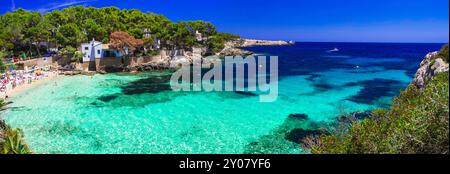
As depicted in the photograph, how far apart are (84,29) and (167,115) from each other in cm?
3645

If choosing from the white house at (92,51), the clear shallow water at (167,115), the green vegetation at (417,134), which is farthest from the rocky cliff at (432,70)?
the white house at (92,51)

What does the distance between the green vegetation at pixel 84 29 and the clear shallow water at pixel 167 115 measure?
46.7ft

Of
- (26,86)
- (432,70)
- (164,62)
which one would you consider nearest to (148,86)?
(26,86)

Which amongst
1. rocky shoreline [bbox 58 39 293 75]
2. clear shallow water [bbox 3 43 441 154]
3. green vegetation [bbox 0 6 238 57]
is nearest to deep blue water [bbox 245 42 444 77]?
rocky shoreline [bbox 58 39 293 75]

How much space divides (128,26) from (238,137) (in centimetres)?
4492

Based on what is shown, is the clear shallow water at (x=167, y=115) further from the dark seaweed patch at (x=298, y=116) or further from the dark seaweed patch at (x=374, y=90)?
the dark seaweed patch at (x=298, y=116)

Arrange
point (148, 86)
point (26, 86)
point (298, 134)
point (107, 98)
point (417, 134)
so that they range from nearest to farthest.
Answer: point (417, 134) < point (298, 134) < point (107, 98) < point (26, 86) < point (148, 86)

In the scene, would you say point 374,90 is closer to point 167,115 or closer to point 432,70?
point 432,70

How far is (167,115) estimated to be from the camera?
77.2 ft

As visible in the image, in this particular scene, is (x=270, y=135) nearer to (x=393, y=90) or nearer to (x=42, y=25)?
(x=393, y=90)

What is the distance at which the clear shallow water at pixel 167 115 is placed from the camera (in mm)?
17750

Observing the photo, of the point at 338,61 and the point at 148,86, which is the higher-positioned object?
the point at 338,61

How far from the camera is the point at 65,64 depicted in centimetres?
4653
